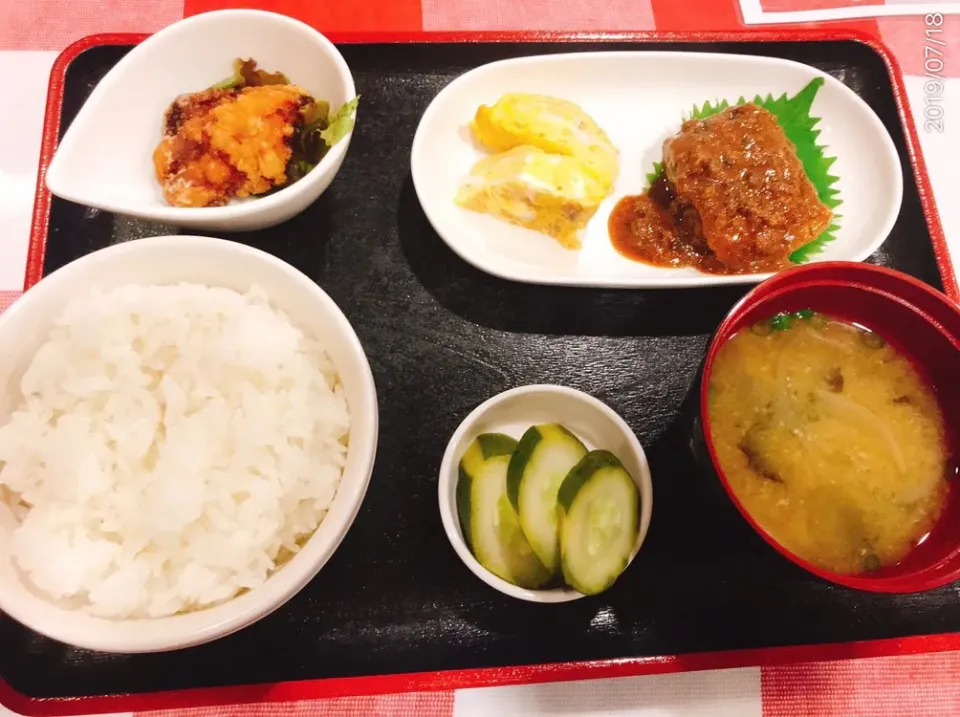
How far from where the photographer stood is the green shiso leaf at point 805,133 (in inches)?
91.3

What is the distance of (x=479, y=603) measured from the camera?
176 centimetres

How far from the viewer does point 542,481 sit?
159cm

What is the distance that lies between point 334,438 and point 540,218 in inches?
40.5

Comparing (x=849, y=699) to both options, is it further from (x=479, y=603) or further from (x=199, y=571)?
(x=199, y=571)

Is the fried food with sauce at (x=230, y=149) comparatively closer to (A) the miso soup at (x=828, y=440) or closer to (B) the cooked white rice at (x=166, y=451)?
(B) the cooked white rice at (x=166, y=451)

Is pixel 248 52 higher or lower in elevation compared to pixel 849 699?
higher

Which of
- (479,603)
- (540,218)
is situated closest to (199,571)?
(479,603)

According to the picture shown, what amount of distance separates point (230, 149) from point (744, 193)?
1616mm

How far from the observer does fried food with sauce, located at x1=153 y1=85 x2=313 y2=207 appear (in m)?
1.97

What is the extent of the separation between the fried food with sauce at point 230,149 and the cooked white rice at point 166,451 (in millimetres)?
433
